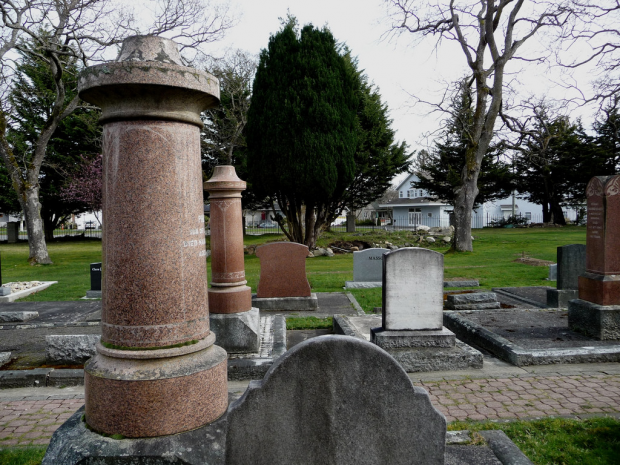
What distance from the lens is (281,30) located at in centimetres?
2000

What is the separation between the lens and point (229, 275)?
6.51m

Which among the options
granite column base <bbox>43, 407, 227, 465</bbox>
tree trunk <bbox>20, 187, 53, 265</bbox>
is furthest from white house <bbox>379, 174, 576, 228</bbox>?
granite column base <bbox>43, 407, 227, 465</bbox>

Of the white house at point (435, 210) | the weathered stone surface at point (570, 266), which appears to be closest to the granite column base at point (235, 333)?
the weathered stone surface at point (570, 266)

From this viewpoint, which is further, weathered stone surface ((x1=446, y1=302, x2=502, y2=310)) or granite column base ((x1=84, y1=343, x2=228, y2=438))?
weathered stone surface ((x1=446, y1=302, x2=502, y2=310))

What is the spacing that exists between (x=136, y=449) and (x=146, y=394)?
0.97 feet

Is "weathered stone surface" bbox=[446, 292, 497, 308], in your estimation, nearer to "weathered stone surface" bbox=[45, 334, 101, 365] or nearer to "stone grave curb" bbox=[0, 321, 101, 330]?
"weathered stone surface" bbox=[45, 334, 101, 365]

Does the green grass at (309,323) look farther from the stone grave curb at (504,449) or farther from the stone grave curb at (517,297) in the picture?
the stone grave curb at (504,449)

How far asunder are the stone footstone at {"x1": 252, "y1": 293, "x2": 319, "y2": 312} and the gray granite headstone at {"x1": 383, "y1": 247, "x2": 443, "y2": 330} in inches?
155

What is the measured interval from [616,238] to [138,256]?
689 cm

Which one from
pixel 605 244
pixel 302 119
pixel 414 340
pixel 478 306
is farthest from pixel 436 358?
pixel 302 119

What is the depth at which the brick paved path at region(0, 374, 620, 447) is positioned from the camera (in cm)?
427

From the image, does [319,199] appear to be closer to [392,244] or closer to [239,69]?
[392,244]

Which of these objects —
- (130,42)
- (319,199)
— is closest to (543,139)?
(319,199)

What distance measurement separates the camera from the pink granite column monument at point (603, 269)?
259 inches
